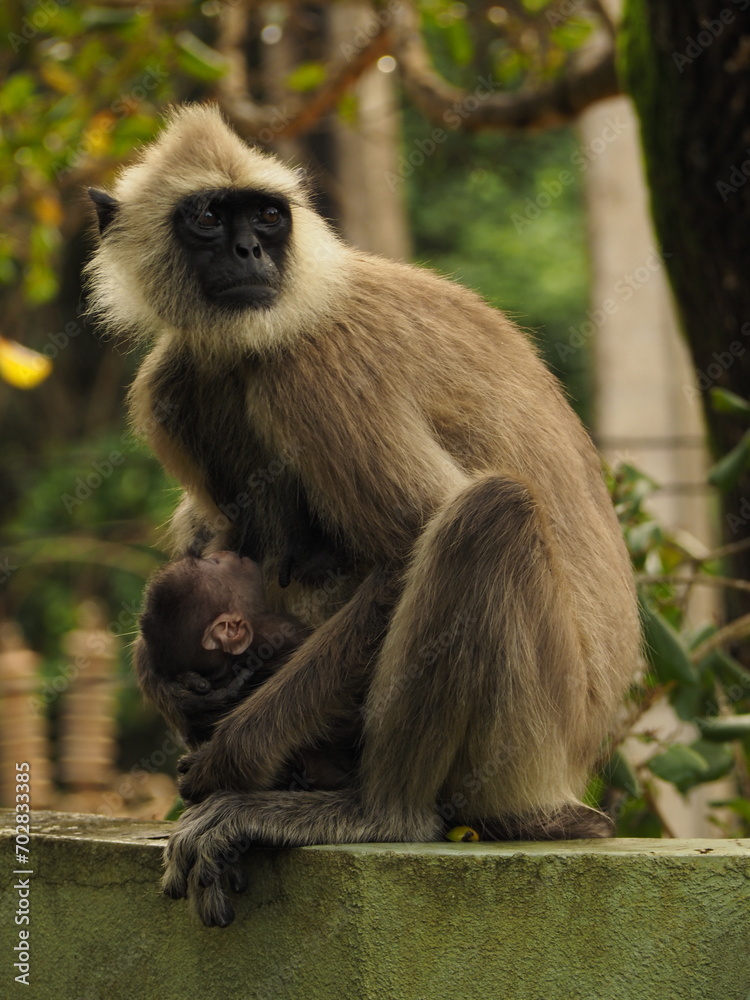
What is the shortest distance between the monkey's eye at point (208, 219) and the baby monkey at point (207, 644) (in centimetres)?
115

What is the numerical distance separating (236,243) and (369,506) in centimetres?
104

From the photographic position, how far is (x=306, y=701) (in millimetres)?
3732

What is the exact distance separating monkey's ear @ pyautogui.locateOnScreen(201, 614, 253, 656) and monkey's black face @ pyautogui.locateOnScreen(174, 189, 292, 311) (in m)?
0.99

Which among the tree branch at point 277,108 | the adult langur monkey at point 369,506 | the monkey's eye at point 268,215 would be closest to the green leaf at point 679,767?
the adult langur monkey at point 369,506

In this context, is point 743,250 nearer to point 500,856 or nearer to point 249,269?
point 249,269

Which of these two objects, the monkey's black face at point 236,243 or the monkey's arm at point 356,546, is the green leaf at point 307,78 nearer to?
the monkey's black face at point 236,243

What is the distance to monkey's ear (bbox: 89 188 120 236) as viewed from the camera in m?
4.70

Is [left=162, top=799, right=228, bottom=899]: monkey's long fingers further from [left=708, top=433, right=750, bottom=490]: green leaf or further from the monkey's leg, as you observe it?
[left=708, top=433, right=750, bottom=490]: green leaf

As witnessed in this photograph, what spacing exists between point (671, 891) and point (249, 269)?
2284mm

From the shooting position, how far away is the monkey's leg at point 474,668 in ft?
11.5

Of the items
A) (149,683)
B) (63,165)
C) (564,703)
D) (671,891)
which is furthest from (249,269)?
(63,165)

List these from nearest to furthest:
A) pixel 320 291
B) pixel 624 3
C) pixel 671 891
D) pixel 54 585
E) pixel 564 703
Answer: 1. pixel 671 891
2. pixel 564 703
3. pixel 320 291
4. pixel 624 3
5. pixel 54 585

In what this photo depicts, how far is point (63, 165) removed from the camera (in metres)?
8.34

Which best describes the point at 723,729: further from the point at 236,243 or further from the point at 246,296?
the point at 236,243
